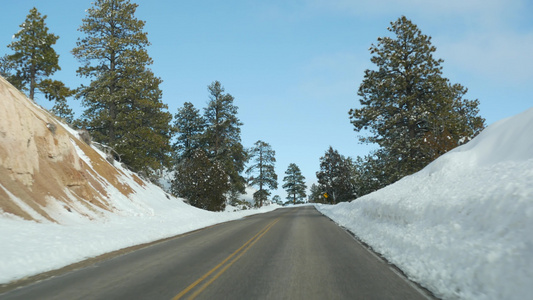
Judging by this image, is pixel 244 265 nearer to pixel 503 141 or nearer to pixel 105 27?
pixel 503 141

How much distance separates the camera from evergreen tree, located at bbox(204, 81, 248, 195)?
48.9 m

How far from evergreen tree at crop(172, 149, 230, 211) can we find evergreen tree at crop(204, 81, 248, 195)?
11.0m

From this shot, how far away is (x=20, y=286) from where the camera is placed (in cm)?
662

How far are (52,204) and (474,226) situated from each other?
15.7m

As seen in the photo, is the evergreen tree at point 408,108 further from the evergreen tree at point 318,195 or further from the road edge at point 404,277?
the evergreen tree at point 318,195

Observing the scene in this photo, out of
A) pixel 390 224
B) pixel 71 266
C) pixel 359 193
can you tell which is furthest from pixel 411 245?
pixel 359 193

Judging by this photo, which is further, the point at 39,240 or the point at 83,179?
the point at 83,179

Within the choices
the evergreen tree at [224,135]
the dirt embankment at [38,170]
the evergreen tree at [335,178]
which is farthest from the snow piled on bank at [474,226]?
the evergreen tree at [335,178]

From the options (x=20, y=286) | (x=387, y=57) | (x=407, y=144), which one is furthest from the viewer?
(x=387, y=57)

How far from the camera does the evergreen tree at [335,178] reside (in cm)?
7288

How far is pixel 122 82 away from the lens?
86.5 ft

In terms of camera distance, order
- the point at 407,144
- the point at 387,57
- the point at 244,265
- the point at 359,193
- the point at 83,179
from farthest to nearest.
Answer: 1. the point at 359,193
2. the point at 387,57
3. the point at 407,144
4. the point at 83,179
5. the point at 244,265

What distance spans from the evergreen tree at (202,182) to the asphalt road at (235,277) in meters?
25.7

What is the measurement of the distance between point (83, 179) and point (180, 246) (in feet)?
32.7
